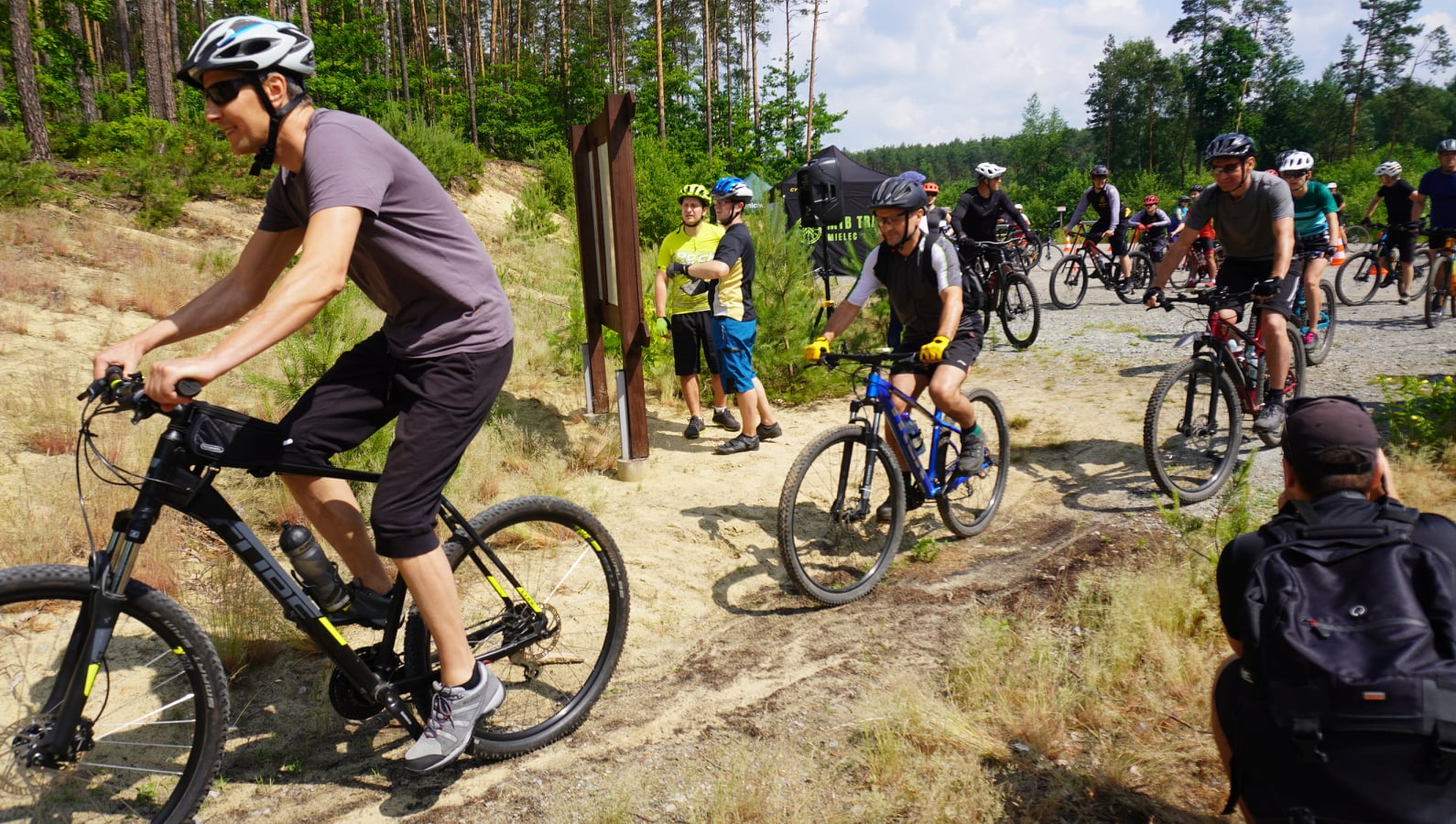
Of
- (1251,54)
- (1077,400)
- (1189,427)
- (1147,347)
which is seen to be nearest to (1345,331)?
(1147,347)

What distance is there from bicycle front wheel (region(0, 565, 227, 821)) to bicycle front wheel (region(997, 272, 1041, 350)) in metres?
9.90

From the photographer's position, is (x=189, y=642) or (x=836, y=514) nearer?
(x=189, y=642)

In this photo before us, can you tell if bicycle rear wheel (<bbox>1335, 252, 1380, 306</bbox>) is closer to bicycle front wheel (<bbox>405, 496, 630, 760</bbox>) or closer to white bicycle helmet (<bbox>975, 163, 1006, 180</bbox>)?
white bicycle helmet (<bbox>975, 163, 1006, 180</bbox>)

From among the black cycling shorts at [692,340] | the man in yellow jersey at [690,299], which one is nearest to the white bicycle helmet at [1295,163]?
the man in yellow jersey at [690,299]

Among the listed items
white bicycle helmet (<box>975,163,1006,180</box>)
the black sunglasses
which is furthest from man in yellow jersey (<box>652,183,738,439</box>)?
white bicycle helmet (<box>975,163,1006,180</box>)

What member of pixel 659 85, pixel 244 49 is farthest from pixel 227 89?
pixel 659 85

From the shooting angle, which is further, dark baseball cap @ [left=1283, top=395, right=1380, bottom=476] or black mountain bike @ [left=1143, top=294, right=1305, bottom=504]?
black mountain bike @ [left=1143, top=294, right=1305, bottom=504]

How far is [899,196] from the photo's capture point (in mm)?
4891

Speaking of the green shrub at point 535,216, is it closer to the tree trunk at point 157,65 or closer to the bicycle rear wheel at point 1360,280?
the tree trunk at point 157,65

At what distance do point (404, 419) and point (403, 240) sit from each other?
0.55 meters

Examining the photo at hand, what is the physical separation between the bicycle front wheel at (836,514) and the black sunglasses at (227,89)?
284cm

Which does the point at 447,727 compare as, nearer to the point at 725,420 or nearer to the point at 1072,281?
the point at 725,420

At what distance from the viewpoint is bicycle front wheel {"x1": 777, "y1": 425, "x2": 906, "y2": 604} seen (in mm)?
4535

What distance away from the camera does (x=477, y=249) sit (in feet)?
9.68
